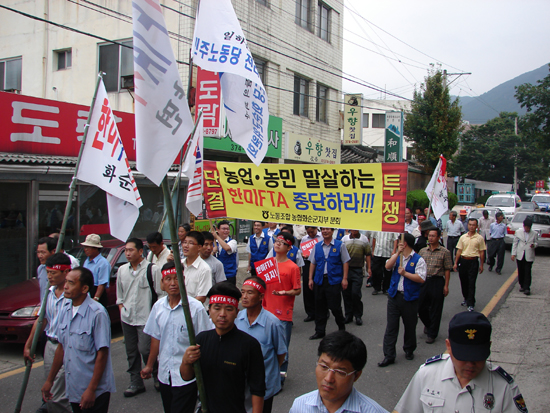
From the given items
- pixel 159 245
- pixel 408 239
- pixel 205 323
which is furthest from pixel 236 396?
Answer: pixel 408 239

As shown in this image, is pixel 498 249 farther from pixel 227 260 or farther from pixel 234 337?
pixel 234 337

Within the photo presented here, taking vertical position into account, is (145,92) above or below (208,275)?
above

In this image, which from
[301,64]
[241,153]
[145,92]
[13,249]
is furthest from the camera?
[301,64]

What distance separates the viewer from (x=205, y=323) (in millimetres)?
3914

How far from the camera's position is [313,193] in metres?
5.50

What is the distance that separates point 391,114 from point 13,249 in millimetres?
19326

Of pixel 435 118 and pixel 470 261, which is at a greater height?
pixel 435 118

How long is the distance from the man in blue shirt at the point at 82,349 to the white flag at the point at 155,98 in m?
1.66

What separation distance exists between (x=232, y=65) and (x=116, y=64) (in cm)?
1226

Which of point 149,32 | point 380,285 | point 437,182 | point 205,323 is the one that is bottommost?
point 380,285

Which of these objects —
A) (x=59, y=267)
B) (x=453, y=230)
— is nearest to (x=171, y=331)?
(x=59, y=267)

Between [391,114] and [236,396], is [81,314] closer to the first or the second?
[236,396]

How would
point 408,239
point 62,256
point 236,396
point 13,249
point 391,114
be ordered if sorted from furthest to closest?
point 391,114 → point 13,249 → point 408,239 → point 62,256 → point 236,396

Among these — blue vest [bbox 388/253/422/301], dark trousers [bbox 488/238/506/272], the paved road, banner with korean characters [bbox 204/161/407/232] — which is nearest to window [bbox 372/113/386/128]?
dark trousers [bbox 488/238/506/272]
